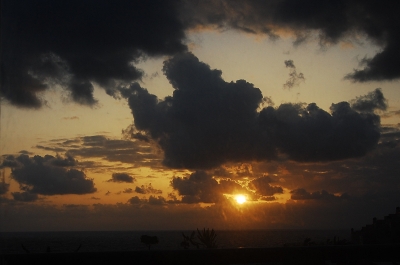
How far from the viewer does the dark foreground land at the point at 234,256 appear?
2.55 metres

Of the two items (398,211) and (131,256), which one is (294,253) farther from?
(398,211)

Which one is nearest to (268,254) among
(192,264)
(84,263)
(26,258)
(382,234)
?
(192,264)

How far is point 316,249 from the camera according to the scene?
9.49 ft

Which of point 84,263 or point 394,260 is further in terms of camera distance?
point 394,260

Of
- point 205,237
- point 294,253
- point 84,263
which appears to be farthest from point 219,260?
point 205,237

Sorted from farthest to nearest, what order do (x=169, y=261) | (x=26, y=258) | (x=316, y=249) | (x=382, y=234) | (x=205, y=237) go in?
1. (x=382, y=234)
2. (x=205, y=237)
3. (x=316, y=249)
4. (x=169, y=261)
5. (x=26, y=258)

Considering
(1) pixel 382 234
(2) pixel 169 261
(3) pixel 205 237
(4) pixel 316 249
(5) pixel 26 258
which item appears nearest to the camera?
(5) pixel 26 258

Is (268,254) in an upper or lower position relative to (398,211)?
lower

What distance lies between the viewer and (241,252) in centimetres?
275

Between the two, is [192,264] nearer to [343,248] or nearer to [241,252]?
[241,252]

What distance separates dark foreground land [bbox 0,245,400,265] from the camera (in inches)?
101

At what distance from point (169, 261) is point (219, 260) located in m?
0.29

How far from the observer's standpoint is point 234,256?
8.95 ft

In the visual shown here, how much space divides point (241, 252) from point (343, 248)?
0.67 metres
